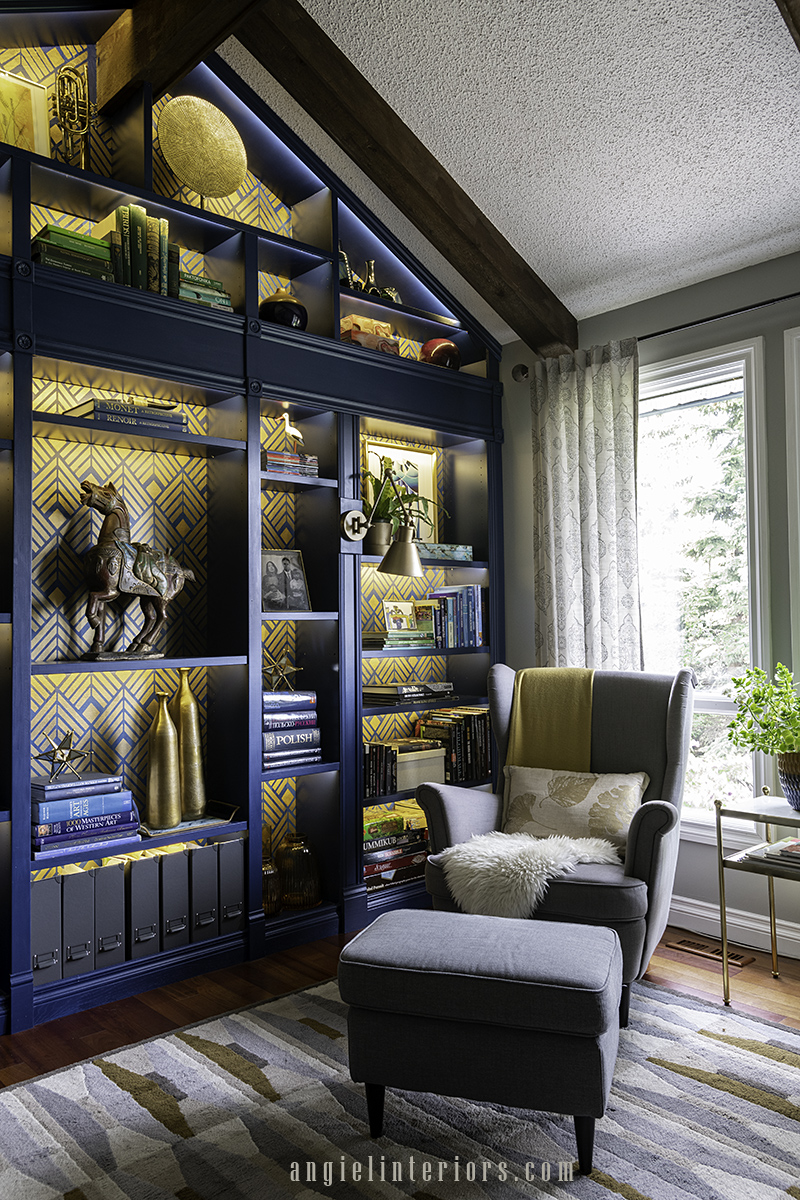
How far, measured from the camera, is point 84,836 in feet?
8.94

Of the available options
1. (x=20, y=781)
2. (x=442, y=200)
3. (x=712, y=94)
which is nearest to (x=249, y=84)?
(x=442, y=200)

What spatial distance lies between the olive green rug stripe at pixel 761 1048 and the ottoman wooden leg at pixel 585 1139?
77 cm

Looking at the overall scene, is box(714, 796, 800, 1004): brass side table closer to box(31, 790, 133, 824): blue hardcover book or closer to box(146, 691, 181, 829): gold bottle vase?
box(146, 691, 181, 829): gold bottle vase

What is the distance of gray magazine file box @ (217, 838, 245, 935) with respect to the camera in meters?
3.08

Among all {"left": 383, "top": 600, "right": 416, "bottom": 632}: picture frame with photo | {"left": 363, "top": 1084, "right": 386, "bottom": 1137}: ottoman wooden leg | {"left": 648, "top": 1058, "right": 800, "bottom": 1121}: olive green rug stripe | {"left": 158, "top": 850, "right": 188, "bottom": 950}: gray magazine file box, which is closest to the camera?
{"left": 363, "top": 1084, "right": 386, "bottom": 1137}: ottoman wooden leg

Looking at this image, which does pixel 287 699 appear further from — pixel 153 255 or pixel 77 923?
pixel 153 255

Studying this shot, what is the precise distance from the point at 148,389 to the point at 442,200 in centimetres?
140

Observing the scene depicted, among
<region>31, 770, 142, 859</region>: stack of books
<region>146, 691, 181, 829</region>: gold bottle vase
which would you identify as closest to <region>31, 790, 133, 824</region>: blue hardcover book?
<region>31, 770, 142, 859</region>: stack of books

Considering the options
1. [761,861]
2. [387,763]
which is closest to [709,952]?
[761,861]

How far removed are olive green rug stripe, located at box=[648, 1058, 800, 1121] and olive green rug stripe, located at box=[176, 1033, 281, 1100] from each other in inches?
40.5

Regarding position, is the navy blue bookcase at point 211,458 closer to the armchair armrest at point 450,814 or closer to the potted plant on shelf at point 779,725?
the armchair armrest at point 450,814

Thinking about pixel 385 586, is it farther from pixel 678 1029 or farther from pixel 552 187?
pixel 678 1029

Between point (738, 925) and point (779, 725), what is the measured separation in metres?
0.95

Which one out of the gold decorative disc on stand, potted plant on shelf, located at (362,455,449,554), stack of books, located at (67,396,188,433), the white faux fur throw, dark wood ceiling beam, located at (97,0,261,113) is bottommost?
Answer: the white faux fur throw
